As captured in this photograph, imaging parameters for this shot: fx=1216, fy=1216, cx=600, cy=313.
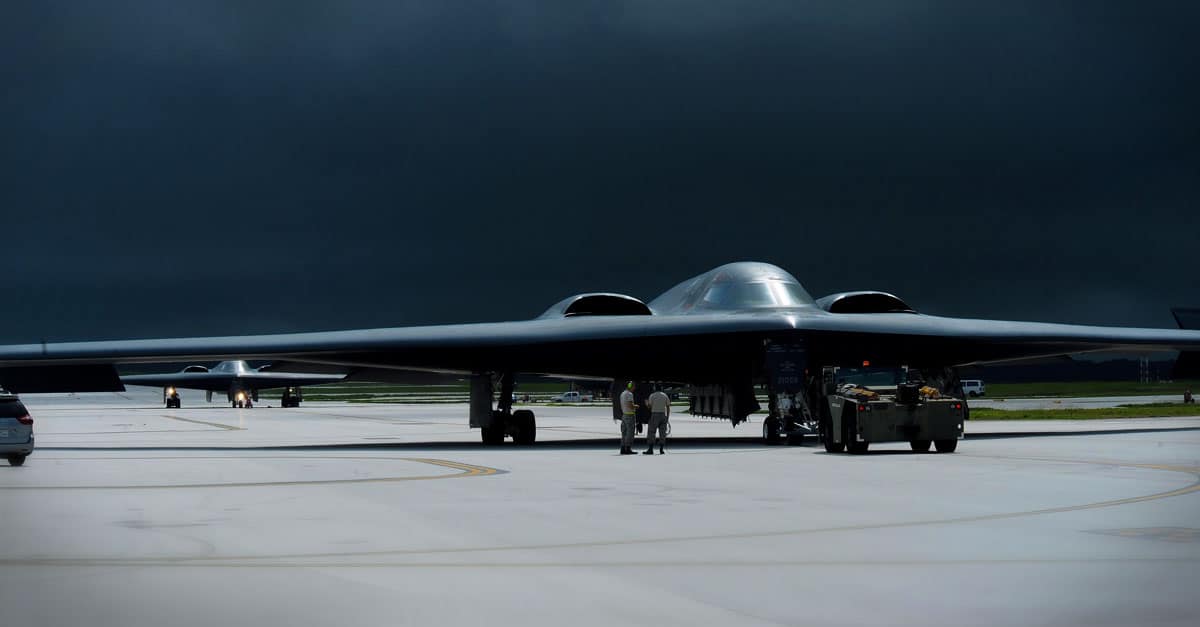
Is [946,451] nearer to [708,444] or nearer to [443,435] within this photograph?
[708,444]

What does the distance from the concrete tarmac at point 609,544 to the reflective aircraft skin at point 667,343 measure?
6.69 meters

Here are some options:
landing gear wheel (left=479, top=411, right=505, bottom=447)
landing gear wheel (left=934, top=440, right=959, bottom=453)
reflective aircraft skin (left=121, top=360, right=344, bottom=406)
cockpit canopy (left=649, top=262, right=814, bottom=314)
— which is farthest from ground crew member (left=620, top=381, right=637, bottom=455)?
reflective aircraft skin (left=121, top=360, right=344, bottom=406)

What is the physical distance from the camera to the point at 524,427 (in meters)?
27.6

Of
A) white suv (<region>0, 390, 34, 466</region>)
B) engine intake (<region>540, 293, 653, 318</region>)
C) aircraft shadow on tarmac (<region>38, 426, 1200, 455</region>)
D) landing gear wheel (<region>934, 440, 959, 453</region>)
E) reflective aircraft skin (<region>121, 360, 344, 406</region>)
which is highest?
engine intake (<region>540, 293, 653, 318</region>)

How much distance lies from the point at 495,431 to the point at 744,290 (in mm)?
6530

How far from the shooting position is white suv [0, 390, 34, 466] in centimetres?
1903

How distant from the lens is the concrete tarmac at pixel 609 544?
20.9ft

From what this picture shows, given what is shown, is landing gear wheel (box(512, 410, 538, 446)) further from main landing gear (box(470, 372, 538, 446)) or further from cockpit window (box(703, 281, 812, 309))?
cockpit window (box(703, 281, 812, 309))

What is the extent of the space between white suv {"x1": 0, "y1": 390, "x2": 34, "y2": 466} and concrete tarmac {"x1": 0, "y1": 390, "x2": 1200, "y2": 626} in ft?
4.25

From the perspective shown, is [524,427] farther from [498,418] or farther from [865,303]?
[865,303]

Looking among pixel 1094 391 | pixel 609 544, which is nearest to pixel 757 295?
pixel 609 544

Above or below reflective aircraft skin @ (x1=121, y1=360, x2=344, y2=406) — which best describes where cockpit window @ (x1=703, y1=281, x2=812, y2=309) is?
above

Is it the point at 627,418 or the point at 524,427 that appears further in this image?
the point at 524,427

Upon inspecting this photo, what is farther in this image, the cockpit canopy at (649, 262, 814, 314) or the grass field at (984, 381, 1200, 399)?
the grass field at (984, 381, 1200, 399)
